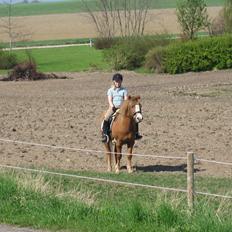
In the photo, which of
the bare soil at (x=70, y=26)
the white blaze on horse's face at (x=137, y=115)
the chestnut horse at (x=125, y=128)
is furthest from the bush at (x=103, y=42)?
the white blaze on horse's face at (x=137, y=115)

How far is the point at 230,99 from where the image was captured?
1323 inches

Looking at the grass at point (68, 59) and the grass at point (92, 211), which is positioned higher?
the grass at point (92, 211)

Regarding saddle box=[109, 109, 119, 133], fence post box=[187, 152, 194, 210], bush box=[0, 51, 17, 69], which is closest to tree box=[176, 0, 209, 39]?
bush box=[0, 51, 17, 69]

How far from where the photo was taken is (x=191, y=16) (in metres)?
56.9

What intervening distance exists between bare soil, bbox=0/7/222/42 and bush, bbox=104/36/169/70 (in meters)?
36.0

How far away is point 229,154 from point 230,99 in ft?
44.9

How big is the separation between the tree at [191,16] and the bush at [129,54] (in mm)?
3407

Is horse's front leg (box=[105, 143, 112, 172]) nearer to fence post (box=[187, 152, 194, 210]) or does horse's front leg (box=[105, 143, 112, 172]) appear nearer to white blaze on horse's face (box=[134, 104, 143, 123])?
white blaze on horse's face (box=[134, 104, 143, 123])

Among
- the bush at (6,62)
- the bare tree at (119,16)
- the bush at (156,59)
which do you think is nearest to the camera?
the bush at (156,59)

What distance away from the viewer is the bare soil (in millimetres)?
98488

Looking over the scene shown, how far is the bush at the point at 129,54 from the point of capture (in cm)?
5184

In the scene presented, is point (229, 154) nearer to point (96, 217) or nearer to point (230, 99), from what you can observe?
point (96, 217)

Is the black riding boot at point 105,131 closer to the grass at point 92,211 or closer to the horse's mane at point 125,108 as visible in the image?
the horse's mane at point 125,108

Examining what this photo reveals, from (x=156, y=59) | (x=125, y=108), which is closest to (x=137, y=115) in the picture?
(x=125, y=108)
